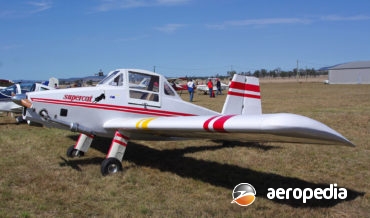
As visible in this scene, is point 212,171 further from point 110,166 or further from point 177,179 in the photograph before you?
point 110,166

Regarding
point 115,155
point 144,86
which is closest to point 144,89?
point 144,86

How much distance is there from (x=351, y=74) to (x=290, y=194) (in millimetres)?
73920

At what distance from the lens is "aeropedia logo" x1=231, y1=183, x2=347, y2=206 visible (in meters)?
5.00

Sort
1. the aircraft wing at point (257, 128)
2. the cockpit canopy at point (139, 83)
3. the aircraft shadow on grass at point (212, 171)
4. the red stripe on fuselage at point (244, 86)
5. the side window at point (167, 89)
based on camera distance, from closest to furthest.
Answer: the aircraft wing at point (257, 128), the aircraft shadow on grass at point (212, 171), the cockpit canopy at point (139, 83), the side window at point (167, 89), the red stripe on fuselage at point (244, 86)

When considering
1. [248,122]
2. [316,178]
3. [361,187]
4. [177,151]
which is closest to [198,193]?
[248,122]

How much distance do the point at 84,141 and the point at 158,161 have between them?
1594 millimetres

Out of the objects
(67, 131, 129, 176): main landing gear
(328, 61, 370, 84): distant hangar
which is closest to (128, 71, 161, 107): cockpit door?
(67, 131, 129, 176): main landing gear

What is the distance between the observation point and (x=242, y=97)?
27.2 ft

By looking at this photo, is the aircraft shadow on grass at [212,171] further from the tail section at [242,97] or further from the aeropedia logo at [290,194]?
the tail section at [242,97]

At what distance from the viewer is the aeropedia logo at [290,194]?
16.4ft

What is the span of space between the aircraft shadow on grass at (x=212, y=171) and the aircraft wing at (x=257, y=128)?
3.24ft

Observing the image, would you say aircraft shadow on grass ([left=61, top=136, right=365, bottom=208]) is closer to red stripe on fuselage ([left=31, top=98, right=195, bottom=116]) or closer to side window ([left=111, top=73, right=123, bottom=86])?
red stripe on fuselage ([left=31, top=98, right=195, bottom=116])

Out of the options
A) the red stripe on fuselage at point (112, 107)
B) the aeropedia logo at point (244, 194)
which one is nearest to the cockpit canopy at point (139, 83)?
the red stripe on fuselage at point (112, 107)

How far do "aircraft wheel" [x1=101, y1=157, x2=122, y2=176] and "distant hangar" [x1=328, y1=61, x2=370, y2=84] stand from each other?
71292 millimetres
